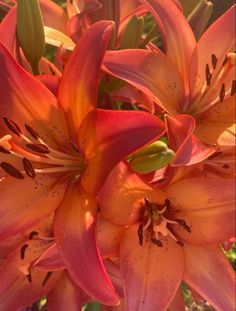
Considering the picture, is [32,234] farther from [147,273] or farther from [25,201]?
[147,273]

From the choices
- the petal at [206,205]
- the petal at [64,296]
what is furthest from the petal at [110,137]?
the petal at [64,296]

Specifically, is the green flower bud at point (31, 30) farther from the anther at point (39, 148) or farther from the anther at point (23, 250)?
the anther at point (23, 250)

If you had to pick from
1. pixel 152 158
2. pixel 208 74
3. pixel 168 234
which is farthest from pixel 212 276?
pixel 208 74

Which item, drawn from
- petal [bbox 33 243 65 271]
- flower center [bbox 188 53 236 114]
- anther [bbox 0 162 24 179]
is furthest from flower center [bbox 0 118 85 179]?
flower center [bbox 188 53 236 114]

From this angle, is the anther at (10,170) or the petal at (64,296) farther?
the petal at (64,296)

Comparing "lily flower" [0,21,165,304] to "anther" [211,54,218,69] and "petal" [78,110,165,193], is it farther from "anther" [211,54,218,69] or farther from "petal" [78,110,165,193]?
"anther" [211,54,218,69]

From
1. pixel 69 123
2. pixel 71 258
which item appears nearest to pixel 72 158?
pixel 69 123

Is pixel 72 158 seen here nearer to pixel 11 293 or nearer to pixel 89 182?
pixel 89 182
